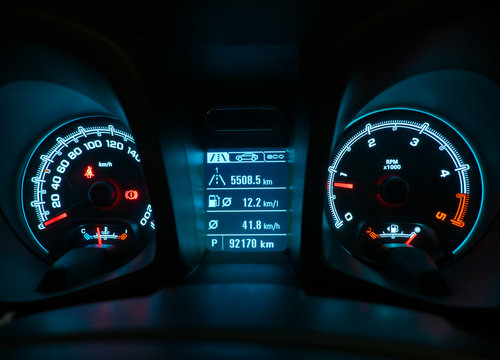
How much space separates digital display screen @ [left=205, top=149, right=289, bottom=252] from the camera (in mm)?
1958

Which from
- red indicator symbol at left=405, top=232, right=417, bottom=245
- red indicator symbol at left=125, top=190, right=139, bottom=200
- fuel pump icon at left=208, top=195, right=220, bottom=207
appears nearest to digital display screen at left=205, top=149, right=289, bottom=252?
fuel pump icon at left=208, top=195, right=220, bottom=207

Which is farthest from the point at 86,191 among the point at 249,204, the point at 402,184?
Answer: the point at 402,184

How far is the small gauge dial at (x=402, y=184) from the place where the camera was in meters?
2.01

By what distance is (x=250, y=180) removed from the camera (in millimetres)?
1968

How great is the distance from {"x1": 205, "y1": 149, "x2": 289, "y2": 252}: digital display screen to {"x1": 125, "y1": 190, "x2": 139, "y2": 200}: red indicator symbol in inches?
16.8

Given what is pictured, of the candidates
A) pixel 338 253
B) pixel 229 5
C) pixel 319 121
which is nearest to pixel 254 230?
pixel 338 253

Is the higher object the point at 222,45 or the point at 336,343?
the point at 222,45

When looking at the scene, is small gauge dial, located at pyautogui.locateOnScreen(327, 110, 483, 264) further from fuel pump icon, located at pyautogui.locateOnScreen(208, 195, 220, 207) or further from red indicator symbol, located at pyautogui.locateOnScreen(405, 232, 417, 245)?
fuel pump icon, located at pyautogui.locateOnScreen(208, 195, 220, 207)

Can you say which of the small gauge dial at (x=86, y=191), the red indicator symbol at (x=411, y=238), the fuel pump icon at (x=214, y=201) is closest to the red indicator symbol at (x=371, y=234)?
the red indicator symbol at (x=411, y=238)

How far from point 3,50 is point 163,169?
2.48 ft

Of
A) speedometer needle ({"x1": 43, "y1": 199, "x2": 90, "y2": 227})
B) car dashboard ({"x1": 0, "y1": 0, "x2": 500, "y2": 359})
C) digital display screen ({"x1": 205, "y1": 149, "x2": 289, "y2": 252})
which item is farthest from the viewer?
speedometer needle ({"x1": 43, "y1": 199, "x2": 90, "y2": 227})

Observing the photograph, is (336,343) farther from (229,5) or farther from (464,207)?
(464,207)

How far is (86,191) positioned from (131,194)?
0.85 ft

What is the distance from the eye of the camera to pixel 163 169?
1553 mm
